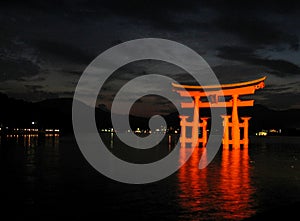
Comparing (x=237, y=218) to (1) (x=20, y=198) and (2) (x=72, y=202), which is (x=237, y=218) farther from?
(1) (x=20, y=198)

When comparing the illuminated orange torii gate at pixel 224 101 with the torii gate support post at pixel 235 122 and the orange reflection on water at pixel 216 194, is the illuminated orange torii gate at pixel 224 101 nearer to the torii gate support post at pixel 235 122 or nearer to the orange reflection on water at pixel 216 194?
the torii gate support post at pixel 235 122

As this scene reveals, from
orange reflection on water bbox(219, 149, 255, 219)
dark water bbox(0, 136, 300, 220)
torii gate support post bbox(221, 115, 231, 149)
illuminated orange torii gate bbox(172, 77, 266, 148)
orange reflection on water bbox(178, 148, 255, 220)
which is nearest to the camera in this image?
dark water bbox(0, 136, 300, 220)

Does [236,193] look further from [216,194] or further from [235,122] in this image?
[235,122]

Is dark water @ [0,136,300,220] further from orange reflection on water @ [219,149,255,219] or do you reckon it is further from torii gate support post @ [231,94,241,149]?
torii gate support post @ [231,94,241,149]

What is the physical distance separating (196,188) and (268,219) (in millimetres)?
7843

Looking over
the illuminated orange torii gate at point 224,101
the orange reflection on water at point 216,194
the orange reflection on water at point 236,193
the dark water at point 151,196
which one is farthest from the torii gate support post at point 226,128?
the dark water at point 151,196

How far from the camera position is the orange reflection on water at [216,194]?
11062mm

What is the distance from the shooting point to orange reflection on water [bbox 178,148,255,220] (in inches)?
436

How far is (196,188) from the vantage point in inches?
613

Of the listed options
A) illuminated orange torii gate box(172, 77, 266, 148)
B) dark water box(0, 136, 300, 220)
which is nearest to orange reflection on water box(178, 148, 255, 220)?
dark water box(0, 136, 300, 220)

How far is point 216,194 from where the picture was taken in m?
14.2

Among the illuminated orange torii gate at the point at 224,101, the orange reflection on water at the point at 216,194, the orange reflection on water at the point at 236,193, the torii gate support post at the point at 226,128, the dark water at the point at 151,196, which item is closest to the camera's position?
the dark water at the point at 151,196

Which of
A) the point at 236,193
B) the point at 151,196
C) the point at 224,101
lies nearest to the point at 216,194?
the point at 236,193

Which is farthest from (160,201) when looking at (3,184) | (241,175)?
(241,175)
